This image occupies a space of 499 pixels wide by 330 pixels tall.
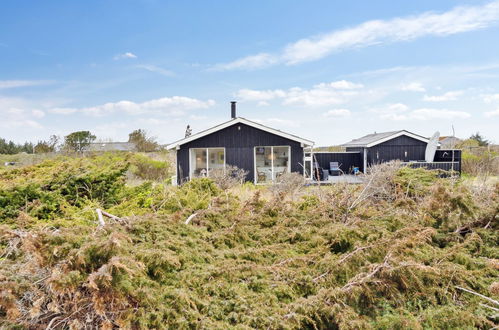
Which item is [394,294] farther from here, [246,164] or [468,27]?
[246,164]

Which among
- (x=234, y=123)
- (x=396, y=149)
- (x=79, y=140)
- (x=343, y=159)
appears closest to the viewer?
(x=234, y=123)

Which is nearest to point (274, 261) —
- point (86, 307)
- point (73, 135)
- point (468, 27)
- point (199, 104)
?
point (86, 307)

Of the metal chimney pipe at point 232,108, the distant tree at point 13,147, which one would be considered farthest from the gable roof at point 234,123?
the distant tree at point 13,147

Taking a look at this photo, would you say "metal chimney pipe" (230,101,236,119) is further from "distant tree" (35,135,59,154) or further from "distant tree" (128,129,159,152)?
"distant tree" (35,135,59,154)

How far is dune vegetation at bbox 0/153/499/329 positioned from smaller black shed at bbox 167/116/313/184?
1146 centimetres

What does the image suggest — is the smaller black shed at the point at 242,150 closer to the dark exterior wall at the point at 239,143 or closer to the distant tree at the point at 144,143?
the dark exterior wall at the point at 239,143

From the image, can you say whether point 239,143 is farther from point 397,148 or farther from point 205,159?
point 397,148

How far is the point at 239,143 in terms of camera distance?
634 inches

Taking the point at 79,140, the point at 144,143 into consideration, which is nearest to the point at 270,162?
the point at 144,143

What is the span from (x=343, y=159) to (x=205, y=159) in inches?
392

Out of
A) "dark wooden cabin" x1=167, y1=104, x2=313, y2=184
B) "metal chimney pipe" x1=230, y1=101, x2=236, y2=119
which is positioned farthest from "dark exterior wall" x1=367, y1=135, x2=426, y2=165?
"metal chimney pipe" x1=230, y1=101, x2=236, y2=119

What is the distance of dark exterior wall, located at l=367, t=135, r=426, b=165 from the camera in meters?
19.9

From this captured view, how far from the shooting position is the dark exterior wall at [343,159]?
20.7 metres

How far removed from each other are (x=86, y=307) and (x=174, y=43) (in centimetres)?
1369
